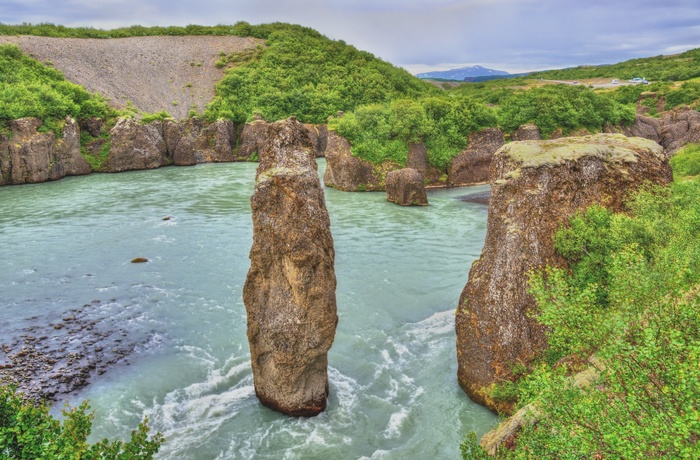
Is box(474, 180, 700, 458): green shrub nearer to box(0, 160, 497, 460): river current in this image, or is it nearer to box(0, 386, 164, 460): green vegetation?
box(0, 160, 497, 460): river current

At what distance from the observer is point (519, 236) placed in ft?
42.4

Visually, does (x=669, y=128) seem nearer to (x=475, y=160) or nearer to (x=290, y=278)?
(x=475, y=160)

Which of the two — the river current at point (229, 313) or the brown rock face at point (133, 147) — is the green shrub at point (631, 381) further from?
the brown rock face at point (133, 147)

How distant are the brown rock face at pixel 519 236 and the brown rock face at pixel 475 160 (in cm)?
3417

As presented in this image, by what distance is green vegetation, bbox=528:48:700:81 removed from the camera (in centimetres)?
9169

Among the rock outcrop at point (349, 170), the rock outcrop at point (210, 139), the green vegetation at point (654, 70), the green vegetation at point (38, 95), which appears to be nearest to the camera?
the rock outcrop at point (349, 170)

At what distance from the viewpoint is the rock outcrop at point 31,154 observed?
1922 inches

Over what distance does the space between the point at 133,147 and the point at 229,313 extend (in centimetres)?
4784

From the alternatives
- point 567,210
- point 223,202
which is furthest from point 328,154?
point 567,210

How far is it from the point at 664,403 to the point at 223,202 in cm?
3860

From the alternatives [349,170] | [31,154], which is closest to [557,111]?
[349,170]

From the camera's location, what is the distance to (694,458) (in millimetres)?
4461

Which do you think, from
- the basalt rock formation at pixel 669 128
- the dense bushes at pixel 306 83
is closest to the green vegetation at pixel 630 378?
the basalt rock formation at pixel 669 128

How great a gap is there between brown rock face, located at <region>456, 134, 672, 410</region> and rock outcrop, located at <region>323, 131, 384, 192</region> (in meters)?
31.9
